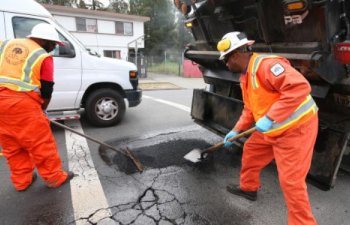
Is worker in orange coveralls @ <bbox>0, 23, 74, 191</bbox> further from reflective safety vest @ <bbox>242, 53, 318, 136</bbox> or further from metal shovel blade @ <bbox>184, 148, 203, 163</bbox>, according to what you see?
reflective safety vest @ <bbox>242, 53, 318, 136</bbox>

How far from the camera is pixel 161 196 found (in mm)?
2994

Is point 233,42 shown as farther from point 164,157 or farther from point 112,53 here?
point 112,53

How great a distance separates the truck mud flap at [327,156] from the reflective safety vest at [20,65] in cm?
306

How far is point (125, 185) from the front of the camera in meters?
3.19

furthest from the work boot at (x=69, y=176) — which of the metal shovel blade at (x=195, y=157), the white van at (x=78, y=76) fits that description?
the white van at (x=78, y=76)

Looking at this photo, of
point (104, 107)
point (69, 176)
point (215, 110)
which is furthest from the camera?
point (104, 107)

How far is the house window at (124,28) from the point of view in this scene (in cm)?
2280

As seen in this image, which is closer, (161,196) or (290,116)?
(290,116)

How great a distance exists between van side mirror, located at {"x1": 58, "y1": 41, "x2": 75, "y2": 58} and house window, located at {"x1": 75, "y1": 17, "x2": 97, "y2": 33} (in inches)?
717

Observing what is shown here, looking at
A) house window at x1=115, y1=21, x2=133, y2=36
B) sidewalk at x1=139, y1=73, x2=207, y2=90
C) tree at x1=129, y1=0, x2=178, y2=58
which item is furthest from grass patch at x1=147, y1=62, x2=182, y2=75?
tree at x1=129, y1=0, x2=178, y2=58

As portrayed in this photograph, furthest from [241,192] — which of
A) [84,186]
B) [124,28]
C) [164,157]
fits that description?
[124,28]

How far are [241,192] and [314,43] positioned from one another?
1.77 m

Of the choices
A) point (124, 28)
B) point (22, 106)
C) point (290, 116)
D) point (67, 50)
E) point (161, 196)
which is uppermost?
point (124, 28)

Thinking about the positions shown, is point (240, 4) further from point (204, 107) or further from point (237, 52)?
point (204, 107)
